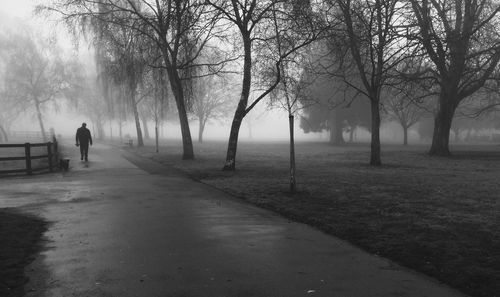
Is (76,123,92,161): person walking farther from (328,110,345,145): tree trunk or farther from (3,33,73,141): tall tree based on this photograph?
(328,110,345,145): tree trunk

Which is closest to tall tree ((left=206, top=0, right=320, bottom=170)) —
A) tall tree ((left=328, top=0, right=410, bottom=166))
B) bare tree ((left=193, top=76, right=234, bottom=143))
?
tall tree ((left=328, top=0, right=410, bottom=166))

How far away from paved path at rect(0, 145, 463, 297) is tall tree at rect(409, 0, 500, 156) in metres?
14.1

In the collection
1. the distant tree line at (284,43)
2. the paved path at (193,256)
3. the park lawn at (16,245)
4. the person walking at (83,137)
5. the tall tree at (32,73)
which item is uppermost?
the tall tree at (32,73)

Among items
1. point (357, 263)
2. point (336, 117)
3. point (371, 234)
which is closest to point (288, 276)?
point (357, 263)

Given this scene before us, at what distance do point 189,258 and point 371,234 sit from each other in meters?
2.99

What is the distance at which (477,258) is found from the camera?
5.52 m

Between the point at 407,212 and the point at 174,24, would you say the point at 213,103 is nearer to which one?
the point at 174,24

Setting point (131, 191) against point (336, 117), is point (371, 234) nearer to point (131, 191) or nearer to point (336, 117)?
point (131, 191)

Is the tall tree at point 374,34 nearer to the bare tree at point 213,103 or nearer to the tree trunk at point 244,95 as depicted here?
the tree trunk at point 244,95

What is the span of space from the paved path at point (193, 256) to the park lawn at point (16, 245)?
0.15m

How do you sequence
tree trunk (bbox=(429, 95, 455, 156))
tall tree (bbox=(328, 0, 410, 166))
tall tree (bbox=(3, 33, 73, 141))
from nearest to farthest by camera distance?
tall tree (bbox=(328, 0, 410, 166)), tree trunk (bbox=(429, 95, 455, 156)), tall tree (bbox=(3, 33, 73, 141))

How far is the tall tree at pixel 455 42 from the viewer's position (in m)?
20.0

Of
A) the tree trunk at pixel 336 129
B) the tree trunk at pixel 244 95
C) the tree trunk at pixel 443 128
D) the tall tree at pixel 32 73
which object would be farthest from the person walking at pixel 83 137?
the tree trunk at pixel 336 129

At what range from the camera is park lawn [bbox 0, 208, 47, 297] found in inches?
184
